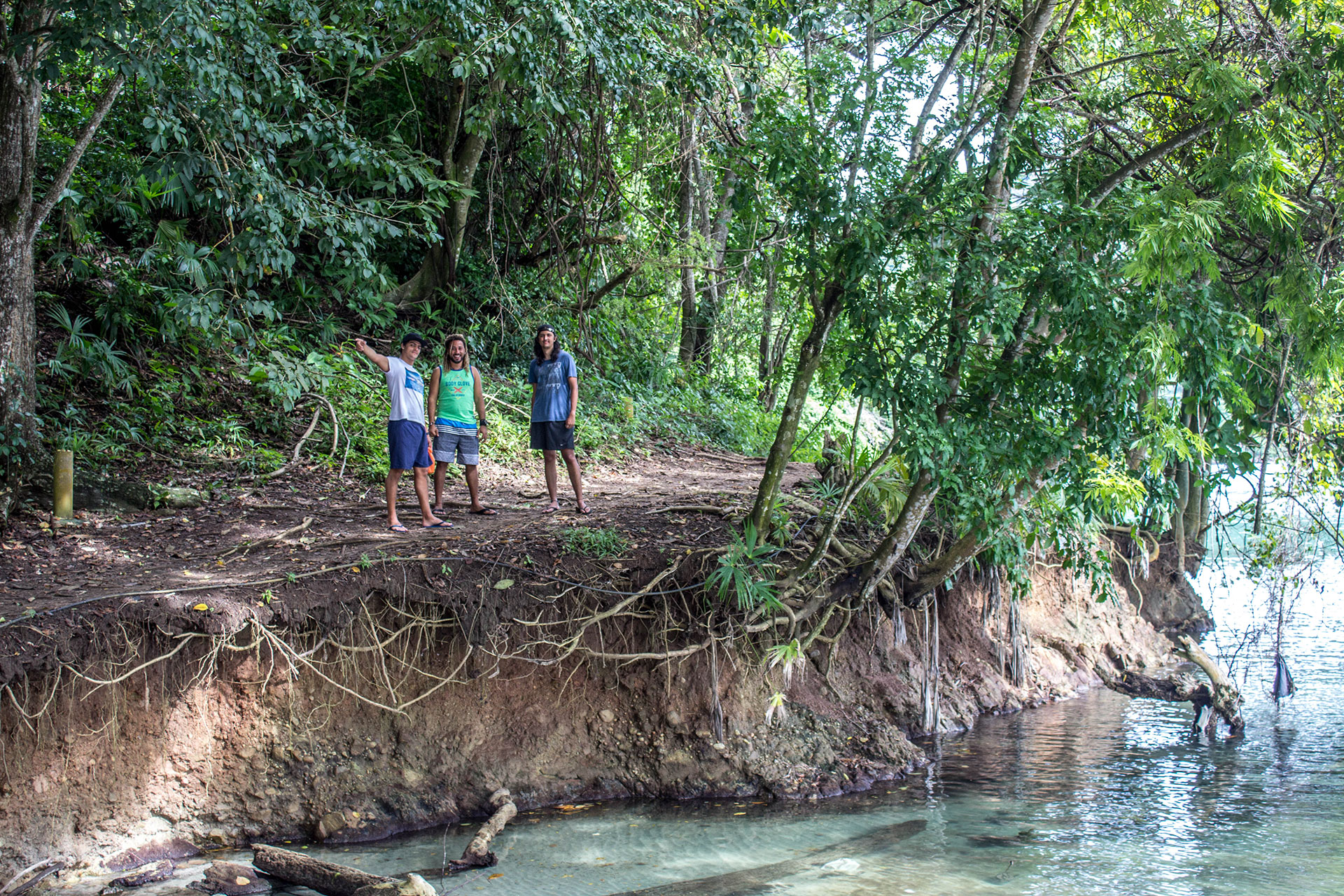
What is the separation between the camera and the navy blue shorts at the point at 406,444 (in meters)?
7.34

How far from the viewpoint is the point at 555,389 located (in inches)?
311

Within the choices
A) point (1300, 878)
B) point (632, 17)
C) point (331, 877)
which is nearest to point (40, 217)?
point (632, 17)

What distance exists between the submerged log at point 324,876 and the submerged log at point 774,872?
130 centimetres

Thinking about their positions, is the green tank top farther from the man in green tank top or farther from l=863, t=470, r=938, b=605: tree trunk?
l=863, t=470, r=938, b=605: tree trunk

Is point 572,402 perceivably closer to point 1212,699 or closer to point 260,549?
point 260,549

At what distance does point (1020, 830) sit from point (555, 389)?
15.8ft

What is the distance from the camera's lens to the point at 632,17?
7.82 meters

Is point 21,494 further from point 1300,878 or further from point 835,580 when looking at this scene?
point 1300,878

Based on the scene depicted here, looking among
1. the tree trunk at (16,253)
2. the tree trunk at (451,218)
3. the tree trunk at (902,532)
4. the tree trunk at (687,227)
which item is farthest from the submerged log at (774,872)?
the tree trunk at (451,218)

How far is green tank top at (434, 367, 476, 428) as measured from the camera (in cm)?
774

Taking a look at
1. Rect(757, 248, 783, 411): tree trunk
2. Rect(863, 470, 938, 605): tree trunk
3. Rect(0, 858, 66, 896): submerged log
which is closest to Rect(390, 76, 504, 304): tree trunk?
Rect(757, 248, 783, 411): tree trunk

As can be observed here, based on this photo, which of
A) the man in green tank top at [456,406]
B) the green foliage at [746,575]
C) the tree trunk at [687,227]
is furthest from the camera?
the tree trunk at [687,227]

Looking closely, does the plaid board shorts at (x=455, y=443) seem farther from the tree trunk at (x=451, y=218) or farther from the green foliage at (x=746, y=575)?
the tree trunk at (x=451, y=218)

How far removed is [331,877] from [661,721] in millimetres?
2801
